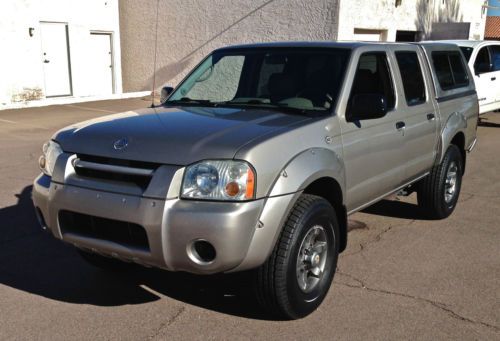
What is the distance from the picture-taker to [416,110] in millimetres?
5102

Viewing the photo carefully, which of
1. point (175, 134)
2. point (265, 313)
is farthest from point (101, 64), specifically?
point (265, 313)

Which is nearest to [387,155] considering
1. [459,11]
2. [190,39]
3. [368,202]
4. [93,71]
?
[368,202]

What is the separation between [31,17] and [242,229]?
587 inches

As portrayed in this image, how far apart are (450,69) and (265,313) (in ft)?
12.7

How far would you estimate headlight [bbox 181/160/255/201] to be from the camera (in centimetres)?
316

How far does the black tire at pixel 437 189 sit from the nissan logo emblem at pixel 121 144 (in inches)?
138

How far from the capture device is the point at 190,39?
17688 millimetres

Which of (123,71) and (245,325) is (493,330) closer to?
(245,325)

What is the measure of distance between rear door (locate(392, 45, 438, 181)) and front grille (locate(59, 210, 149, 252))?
268 centimetres

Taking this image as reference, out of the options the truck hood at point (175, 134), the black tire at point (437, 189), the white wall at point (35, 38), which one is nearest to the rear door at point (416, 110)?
the black tire at point (437, 189)

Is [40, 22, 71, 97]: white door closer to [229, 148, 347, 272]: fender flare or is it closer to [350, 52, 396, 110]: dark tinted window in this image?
[350, 52, 396, 110]: dark tinted window

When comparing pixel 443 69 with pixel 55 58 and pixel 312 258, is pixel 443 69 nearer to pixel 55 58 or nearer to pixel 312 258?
pixel 312 258

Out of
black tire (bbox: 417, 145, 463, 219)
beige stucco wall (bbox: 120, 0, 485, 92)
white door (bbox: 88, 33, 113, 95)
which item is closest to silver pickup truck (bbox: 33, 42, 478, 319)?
black tire (bbox: 417, 145, 463, 219)

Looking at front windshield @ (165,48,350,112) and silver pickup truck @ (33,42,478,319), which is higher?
front windshield @ (165,48,350,112)
